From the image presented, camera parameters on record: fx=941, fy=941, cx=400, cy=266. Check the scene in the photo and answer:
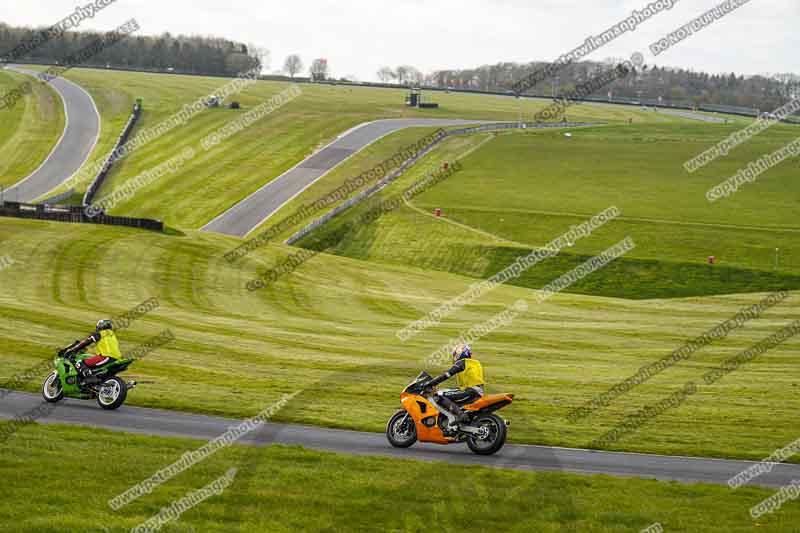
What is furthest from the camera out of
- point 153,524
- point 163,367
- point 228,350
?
point 228,350

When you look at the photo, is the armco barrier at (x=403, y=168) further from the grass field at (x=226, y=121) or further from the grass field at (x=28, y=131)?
the grass field at (x=28, y=131)

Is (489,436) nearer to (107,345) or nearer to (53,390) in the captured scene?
(107,345)

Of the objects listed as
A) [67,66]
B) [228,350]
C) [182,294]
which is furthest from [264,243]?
[67,66]

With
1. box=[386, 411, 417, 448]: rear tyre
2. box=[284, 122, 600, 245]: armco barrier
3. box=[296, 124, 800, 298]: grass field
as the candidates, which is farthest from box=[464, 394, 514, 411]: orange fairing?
box=[284, 122, 600, 245]: armco barrier

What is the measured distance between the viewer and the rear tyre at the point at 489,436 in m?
19.2

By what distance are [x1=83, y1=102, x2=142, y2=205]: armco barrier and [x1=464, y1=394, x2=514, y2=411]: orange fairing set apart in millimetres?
71818

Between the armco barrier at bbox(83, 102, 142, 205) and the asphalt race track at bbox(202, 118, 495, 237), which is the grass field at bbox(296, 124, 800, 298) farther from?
the armco barrier at bbox(83, 102, 142, 205)

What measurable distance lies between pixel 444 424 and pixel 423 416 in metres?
0.47

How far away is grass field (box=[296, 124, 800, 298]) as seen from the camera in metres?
62.2

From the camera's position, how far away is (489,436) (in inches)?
759

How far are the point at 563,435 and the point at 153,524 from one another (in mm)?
10377

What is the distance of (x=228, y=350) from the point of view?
32000 mm

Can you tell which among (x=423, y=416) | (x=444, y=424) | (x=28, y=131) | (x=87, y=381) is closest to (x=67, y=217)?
(x=87, y=381)

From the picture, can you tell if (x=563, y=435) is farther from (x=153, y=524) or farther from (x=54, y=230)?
(x=54, y=230)
